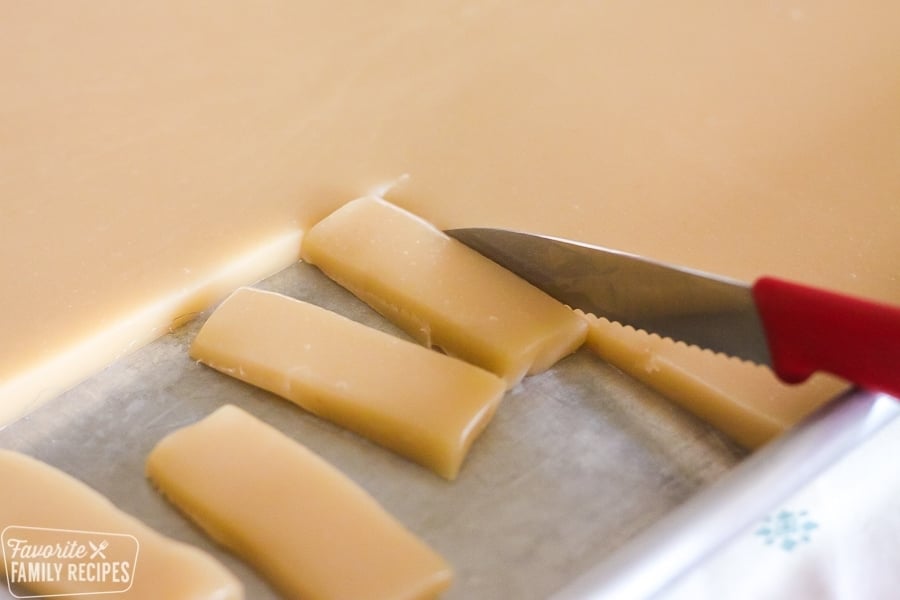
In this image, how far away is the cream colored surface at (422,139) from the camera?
3.76ft

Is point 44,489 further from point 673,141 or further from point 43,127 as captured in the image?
point 673,141

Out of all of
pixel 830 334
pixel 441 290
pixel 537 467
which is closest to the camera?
pixel 830 334

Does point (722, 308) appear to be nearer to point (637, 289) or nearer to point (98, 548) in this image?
point (637, 289)

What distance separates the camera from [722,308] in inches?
38.3

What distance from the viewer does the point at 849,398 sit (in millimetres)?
970

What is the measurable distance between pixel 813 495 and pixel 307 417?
53 centimetres

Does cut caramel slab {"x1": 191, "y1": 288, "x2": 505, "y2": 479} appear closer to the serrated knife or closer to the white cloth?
the serrated knife

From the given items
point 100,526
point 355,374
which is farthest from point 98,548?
point 355,374

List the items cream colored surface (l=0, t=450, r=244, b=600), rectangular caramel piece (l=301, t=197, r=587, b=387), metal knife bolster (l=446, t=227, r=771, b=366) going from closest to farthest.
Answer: cream colored surface (l=0, t=450, r=244, b=600)
metal knife bolster (l=446, t=227, r=771, b=366)
rectangular caramel piece (l=301, t=197, r=587, b=387)

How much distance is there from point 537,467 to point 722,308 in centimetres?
25

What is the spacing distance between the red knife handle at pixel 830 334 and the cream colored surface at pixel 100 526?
555mm

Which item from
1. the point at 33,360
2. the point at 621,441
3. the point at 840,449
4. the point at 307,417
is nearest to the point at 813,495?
the point at 840,449

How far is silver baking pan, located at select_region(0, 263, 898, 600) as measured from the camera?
910 millimetres

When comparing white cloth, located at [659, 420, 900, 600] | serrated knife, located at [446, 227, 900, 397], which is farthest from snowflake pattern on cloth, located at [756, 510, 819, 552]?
serrated knife, located at [446, 227, 900, 397]
